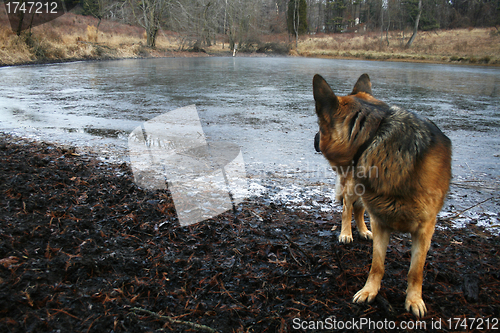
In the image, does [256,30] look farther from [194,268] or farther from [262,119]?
[194,268]

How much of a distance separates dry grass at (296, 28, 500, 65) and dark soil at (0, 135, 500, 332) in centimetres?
3306

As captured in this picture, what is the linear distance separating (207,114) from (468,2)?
67708 mm

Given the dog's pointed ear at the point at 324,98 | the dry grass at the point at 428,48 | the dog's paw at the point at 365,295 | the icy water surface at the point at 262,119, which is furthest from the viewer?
the dry grass at the point at 428,48

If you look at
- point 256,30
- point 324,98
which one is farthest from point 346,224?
point 256,30

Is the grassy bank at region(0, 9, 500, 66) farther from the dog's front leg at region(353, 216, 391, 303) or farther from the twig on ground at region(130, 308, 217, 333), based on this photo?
the dog's front leg at region(353, 216, 391, 303)

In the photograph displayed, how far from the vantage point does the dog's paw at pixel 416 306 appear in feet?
6.88

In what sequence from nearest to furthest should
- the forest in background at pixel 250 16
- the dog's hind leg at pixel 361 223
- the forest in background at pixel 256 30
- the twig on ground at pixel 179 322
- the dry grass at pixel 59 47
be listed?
the twig on ground at pixel 179 322 < the dog's hind leg at pixel 361 223 < the dry grass at pixel 59 47 < the forest in background at pixel 256 30 < the forest in background at pixel 250 16

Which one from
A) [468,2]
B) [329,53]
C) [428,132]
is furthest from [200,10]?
[428,132]

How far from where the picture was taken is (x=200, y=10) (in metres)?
46.8

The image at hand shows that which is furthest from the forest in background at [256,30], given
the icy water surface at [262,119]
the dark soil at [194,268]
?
the dark soil at [194,268]

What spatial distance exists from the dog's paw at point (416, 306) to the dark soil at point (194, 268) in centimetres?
6

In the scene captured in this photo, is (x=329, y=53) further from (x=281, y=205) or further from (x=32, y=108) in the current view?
(x=281, y=205)

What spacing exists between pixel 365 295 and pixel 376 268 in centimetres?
22

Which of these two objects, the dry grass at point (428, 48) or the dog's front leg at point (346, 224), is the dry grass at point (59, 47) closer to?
the dry grass at point (428, 48)
